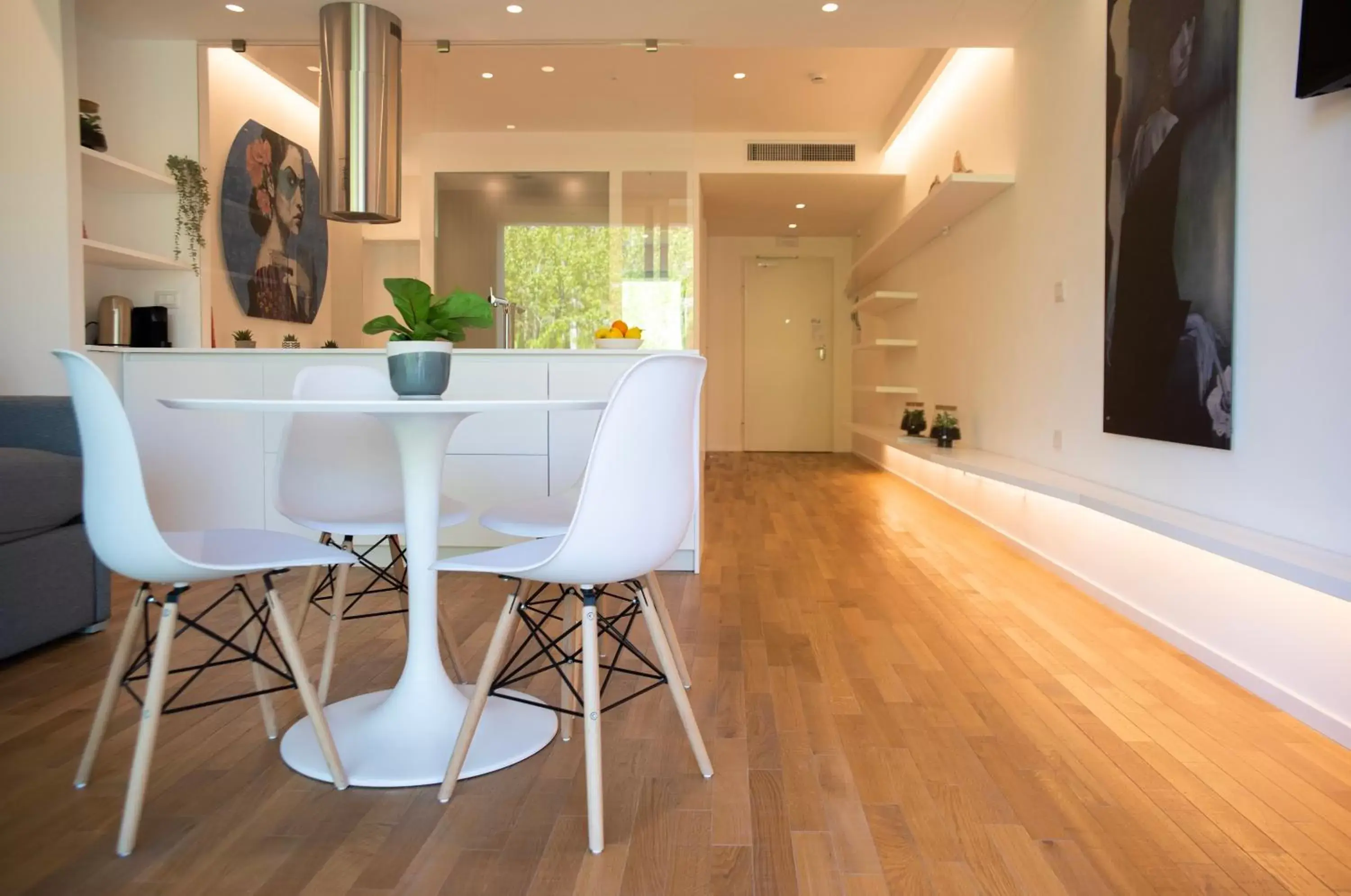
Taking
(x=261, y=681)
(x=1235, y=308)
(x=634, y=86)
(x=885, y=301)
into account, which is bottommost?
(x=261, y=681)

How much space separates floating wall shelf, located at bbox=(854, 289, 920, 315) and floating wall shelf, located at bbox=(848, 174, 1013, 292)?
0.33m

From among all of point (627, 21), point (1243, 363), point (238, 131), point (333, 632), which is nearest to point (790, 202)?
point (627, 21)

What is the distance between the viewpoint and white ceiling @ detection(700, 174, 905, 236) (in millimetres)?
7723

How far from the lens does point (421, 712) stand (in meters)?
2.07

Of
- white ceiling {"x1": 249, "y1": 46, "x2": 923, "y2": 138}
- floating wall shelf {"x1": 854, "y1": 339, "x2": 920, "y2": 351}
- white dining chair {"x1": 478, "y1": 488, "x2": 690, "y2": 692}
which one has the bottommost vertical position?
white dining chair {"x1": 478, "y1": 488, "x2": 690, "y2": 692}

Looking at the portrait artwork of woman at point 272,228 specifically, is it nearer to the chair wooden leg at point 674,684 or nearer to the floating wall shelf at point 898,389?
the chair wooden leg at point 674,684

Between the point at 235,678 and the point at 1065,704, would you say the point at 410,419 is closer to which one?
the point at 235,678

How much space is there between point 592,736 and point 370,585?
152 cm

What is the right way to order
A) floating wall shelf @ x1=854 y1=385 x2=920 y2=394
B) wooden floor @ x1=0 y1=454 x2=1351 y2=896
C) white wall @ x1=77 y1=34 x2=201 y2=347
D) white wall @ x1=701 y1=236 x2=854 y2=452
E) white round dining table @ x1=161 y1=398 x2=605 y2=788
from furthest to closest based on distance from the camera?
white wall @ x1=701 y1=236 x2=854 y2=452 < floating wall shelf @ x1=854 y1=385 x2=920 y2=394 < white wall @ x1=77 y1=34 x2=201 y2=347 < white round dining table @ x1=161 y1=398 x2=605 y2=788 < wooden floor @ x1=0 y1=454 x2=1351 y2=896

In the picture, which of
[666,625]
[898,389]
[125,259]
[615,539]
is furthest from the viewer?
[898,389]

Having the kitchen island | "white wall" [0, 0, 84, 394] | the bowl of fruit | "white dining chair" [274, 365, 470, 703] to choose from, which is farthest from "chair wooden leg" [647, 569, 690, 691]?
"white wall" [0, 0, 84, 394]

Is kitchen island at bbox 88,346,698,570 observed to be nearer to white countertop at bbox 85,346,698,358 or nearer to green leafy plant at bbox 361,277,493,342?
white countertop at bbox 85,346,698,358

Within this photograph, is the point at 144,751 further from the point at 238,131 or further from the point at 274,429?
the point at 238,131

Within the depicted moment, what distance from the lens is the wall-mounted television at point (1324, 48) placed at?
192cm
